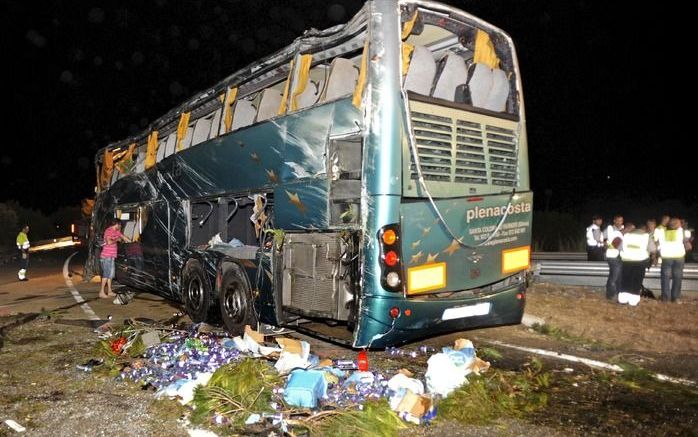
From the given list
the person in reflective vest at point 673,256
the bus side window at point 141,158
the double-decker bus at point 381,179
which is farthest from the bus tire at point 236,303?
the person in reflective vest at point 673,256

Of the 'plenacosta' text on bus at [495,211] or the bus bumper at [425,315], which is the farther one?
the 'plenacosta' text on bus at [495,211]

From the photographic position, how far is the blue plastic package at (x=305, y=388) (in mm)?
4258

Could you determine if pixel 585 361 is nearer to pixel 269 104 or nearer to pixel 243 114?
pixel 269 104

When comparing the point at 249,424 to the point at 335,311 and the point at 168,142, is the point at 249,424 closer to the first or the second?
the point at 335,311

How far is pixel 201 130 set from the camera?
825 cm

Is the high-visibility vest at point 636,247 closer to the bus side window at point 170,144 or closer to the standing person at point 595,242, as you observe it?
the standing person at point 595,242

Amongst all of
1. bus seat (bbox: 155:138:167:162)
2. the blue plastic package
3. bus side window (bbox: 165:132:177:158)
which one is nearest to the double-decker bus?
the blue plastic package

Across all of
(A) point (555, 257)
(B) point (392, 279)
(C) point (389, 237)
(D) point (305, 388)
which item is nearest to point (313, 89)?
(C) point (389, 237)

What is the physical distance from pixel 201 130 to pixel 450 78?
4.13 m

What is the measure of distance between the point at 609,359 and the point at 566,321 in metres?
2.02

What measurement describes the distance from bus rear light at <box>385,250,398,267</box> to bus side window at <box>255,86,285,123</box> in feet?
8.31

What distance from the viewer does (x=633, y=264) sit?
937 cm

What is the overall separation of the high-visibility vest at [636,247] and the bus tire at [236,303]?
6545mm

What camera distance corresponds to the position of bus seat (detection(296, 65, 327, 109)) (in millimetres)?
6094
